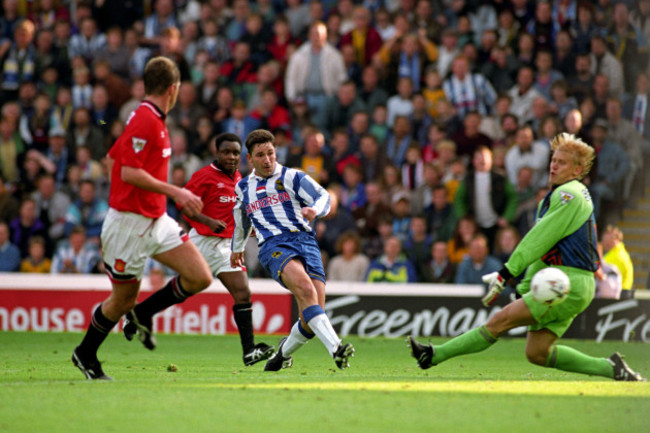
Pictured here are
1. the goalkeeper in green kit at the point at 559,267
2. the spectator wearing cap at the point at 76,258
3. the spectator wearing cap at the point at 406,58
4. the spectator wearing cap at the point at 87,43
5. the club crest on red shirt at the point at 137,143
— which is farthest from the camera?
the spectator wearing cap at the point at 87,43

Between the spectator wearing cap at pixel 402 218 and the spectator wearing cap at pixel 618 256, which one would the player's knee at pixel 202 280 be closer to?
the spectator wearing cap at pixel 402 218

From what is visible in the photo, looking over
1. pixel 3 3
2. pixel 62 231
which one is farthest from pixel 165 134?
pixel 3 3

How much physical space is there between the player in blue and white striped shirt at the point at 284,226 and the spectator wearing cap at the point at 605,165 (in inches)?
290

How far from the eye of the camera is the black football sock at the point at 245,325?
9859mm

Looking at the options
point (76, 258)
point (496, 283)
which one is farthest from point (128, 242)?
point (76, 258)

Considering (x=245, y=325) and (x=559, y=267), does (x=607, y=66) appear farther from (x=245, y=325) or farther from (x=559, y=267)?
(x=559, y=267)

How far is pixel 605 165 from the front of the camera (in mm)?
15297

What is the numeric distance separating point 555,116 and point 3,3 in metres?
11.5

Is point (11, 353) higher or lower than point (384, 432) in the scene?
lower

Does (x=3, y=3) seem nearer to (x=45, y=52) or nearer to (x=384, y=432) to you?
(x=45, y=52)

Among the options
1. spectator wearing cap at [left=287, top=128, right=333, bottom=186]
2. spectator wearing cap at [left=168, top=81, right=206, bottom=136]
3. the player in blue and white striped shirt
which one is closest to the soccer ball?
the player in blue and white striped shirt

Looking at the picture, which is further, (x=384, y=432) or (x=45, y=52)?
(x=45, y=52)

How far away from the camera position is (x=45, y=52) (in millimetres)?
19172

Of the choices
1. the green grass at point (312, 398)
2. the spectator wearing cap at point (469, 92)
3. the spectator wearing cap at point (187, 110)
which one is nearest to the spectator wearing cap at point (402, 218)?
the spectator wearing cap at point (469, 92)
